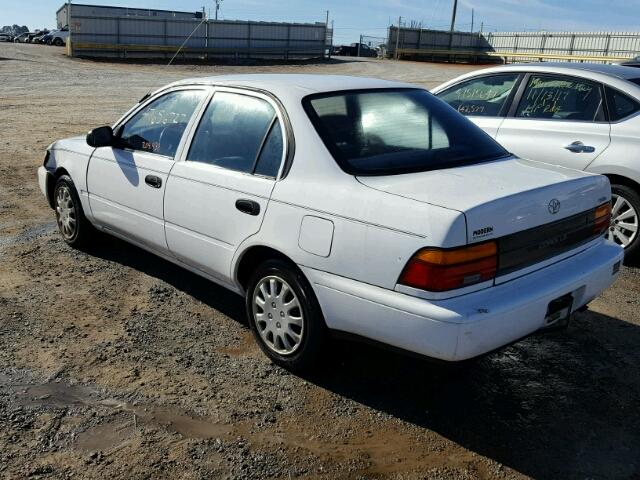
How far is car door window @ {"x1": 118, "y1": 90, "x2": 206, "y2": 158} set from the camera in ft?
15.4

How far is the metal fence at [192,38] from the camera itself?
36.1 metres

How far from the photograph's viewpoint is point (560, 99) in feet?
20.7

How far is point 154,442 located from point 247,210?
4.52 feet

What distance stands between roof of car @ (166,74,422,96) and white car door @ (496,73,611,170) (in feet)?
6.71

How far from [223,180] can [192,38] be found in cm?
3710

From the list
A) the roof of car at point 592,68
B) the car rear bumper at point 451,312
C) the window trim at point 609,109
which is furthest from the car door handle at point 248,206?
the roof of car at point 592,68

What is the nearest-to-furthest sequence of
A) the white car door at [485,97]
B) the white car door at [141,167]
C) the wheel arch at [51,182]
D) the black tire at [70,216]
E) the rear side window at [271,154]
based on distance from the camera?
the rear side window at [271,154] < the white car door at [141,167] < the black tire at [70,216] < the wheel arch at [51,182] < the white car door at [485,97]

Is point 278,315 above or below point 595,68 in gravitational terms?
below

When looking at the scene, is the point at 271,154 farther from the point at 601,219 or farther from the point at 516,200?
the point at 601,219

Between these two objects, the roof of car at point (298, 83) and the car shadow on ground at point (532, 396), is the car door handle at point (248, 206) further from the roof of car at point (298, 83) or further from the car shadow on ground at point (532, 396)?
the car shadow on ground at point (532, 396)

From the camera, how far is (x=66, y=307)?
4.88 metres

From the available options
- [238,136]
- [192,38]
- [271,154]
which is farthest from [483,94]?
[192,38]

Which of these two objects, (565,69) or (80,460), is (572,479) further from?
(565,69)

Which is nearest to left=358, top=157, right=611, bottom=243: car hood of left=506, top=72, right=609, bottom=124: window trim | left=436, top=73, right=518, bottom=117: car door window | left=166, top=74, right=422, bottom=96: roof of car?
left=166, top=74, right=422, bottom=96: roof of car
